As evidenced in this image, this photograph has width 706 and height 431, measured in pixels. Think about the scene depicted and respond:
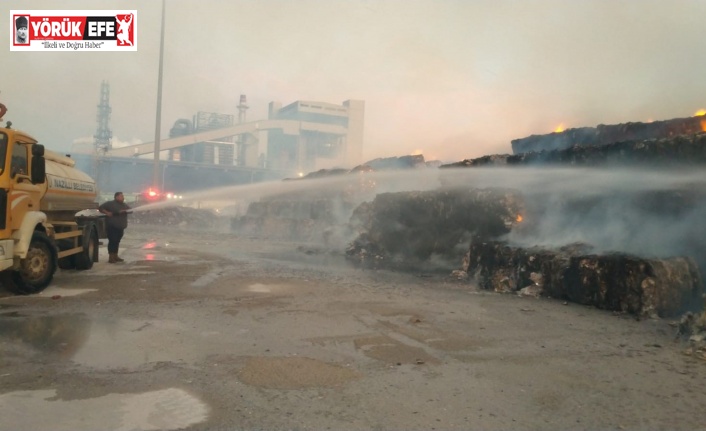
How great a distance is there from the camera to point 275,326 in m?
5.31

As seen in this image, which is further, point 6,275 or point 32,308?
point 6,275

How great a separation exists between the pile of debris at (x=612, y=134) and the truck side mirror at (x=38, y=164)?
10.7 metres

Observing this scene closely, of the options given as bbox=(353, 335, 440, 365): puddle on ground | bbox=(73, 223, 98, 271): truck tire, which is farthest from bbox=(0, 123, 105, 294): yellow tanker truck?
bbox=(353, 335, 440, 365): puddle on ground

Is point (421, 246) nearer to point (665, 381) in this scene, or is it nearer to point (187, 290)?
point (187, 290)

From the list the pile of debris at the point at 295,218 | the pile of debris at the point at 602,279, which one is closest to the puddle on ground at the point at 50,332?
the pile of debris at the point at 602,279

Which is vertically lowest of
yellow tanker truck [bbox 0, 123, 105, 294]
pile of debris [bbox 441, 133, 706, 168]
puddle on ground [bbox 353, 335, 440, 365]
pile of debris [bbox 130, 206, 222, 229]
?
pile of debris [bbox 130, 206, 222, 229]

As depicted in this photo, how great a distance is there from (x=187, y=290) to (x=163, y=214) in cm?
2546

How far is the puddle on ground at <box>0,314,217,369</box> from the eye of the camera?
13.5 feet

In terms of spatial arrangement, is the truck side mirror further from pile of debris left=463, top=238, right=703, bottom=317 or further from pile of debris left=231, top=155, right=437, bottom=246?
pile of debris left=231, top=155, right=437, bottom=246

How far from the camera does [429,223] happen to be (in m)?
12.9

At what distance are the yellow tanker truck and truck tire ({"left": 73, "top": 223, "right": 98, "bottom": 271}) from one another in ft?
1.12

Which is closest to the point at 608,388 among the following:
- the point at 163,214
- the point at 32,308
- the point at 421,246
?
the point at 32,308

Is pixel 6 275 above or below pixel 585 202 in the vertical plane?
below

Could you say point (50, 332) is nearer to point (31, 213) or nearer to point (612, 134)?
point (31, 213)
